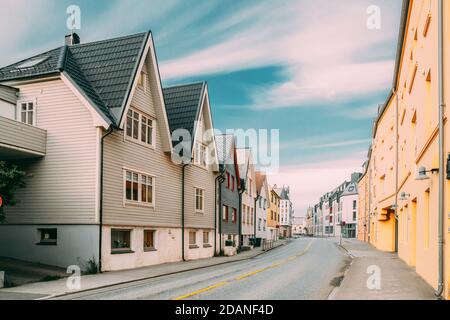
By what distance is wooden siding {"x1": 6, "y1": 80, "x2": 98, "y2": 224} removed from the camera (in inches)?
733

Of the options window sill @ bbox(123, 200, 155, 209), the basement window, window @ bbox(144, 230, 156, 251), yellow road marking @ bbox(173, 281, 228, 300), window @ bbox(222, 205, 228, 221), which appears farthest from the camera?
window @ bbox(222, 205, 228, 221)

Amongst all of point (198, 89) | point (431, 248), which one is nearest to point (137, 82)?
point (198, 89)

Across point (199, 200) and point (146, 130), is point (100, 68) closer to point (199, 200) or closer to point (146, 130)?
point (146, 130)

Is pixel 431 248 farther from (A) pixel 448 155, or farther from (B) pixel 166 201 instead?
(B) pixel 166 201

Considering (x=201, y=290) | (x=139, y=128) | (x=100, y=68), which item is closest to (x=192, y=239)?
(x=139, y=128)

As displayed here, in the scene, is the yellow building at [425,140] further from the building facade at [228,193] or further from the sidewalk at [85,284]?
the building facade at [228,193]

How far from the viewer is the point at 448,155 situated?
10820 millimetres

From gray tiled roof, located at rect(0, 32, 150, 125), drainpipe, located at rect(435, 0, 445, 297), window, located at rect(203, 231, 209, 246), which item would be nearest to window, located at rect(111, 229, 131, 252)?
gray tiled roof, located at rect(0, 32, 150, 125)

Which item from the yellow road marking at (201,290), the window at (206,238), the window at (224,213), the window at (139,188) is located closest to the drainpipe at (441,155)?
the yellow road marking at (201,290)

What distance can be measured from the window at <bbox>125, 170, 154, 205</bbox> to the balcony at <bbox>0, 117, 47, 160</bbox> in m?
3.91

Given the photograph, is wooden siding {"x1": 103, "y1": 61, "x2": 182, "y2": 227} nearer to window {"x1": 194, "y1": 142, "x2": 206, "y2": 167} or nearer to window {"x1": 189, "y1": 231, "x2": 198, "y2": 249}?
window {"x1": 189, "y1": 231, "x2": 198, "y2": 249}

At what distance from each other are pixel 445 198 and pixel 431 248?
2.55m

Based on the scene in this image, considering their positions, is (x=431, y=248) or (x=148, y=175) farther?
(x=148, y=175)

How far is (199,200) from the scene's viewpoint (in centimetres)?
2981
